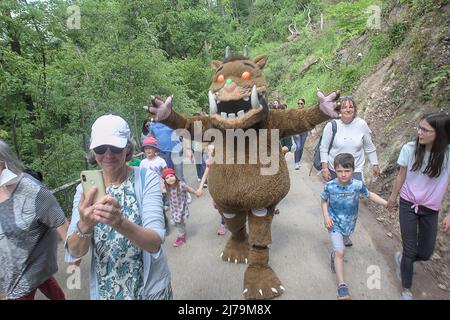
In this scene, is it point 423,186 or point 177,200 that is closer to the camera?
point 423,186

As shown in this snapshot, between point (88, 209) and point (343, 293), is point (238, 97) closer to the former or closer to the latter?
point (88, 209)

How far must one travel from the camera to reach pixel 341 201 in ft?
11.3

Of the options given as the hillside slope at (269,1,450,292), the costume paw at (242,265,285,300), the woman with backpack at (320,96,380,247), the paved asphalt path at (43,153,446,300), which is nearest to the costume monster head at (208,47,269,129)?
the woman with backpack at (320,96,380,247)

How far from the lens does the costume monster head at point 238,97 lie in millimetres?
3256

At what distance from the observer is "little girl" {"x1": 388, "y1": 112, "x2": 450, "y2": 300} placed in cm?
296

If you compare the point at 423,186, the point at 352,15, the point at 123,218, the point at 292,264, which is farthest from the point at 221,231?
the point at 352,15

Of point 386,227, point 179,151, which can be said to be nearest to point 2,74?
point 179,151

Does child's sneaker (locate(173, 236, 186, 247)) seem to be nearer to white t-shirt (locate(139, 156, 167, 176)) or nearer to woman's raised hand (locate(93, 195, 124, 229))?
white t-shirt (locate(139, 156, 167, 176))

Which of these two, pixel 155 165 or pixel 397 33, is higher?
pixel 397 33

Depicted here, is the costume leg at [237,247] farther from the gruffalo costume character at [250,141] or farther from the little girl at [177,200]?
the little girl at [177,200]

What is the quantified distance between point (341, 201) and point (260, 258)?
1.08 meters

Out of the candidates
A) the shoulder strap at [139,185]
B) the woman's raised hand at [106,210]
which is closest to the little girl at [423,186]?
the shoulder strap at [139,185]

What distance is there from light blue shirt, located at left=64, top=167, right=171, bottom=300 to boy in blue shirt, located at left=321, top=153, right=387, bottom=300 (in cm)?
199
